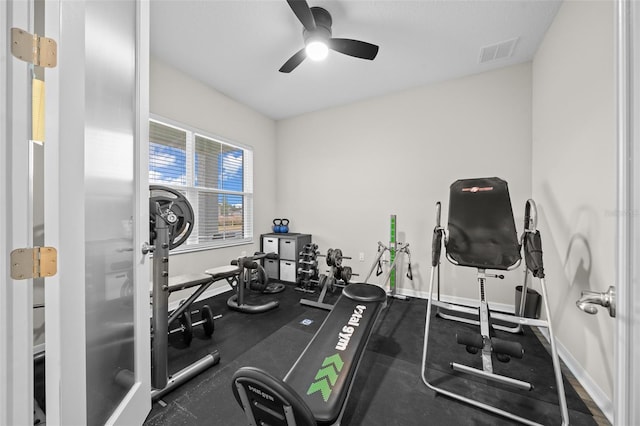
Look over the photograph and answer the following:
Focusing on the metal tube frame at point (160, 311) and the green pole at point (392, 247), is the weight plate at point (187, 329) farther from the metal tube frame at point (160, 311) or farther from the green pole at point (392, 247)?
the green pole at point (392, 247)

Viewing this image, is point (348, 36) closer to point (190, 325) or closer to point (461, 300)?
point (190, 325)

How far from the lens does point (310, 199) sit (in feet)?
14.2

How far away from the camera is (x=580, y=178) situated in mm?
1735

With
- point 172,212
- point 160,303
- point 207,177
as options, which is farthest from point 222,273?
point 207,177

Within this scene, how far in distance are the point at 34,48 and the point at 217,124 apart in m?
2.92

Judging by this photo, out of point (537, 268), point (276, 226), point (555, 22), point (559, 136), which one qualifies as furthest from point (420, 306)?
point (555, 22)

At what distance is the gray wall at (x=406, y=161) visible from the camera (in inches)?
113

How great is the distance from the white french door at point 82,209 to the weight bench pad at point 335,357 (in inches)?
36.5

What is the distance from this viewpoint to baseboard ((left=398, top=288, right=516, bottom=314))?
112 inches

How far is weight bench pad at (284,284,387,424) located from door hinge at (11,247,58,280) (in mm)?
1230

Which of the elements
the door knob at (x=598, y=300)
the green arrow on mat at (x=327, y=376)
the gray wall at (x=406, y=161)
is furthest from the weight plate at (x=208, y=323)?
the door knob at (x=598, y=300)

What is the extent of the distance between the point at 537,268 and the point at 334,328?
4.76 feet

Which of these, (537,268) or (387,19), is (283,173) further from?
(537,268)

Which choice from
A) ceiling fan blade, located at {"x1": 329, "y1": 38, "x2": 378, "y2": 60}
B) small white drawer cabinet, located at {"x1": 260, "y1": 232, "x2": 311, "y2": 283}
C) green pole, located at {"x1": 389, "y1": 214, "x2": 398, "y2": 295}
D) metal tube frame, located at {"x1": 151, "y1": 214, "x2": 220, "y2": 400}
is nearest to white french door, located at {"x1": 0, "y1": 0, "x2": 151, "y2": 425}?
metal tube frame, located at {"x1": 151, "y1": 214, "x2": 220, "y2": 400}
